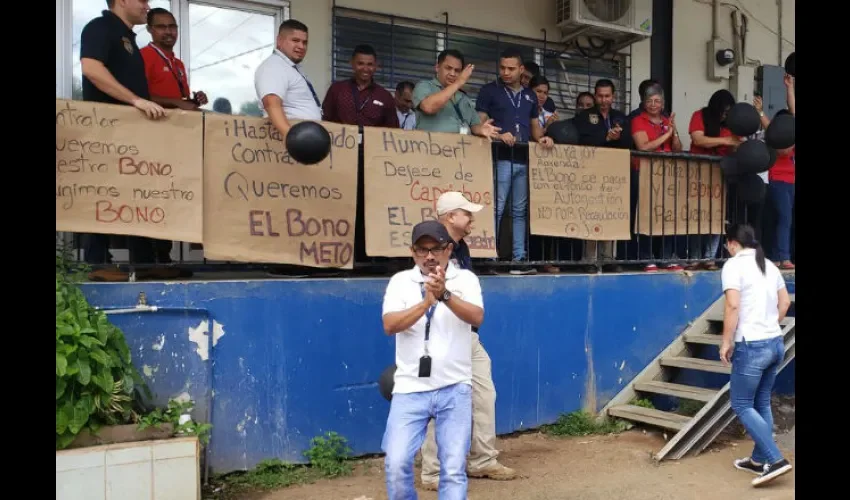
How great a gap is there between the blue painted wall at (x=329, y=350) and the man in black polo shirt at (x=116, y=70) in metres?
0.43

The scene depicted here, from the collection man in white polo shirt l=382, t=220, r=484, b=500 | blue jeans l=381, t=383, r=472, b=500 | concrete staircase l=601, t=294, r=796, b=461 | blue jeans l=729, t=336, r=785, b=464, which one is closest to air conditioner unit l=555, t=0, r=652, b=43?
concrete staircase l=601, t=294, r=796, b=461

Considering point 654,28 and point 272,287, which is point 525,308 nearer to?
point 272,287

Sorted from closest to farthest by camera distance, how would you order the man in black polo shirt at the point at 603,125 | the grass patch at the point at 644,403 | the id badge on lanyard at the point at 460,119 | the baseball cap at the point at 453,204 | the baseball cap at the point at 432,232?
the baseball cap at the point at 432,232 → the baseball cap at the point at 453,204 → the id badge on lanyard at the point at 460,119 → the grass patch at the point at 644,403 → the man in black polo shirt at the point at 603,125

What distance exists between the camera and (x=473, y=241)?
5.74m

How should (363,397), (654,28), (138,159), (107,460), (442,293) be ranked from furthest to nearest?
(654,28) < (363,397) < (138,159) < (107,460) < (442,293)

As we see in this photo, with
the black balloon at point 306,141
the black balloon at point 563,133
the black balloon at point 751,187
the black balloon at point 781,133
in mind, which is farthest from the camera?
the black balloon at point 751,187

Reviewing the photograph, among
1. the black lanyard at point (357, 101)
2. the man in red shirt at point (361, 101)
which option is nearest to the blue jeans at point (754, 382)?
the man in red shirt at point (361, 101)

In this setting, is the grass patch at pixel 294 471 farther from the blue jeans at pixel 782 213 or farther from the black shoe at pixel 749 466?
the blue jeans at pixel 782 213

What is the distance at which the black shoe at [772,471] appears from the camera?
490 cm

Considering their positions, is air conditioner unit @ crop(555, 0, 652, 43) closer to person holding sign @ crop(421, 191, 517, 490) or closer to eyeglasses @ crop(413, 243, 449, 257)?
person holding sign @ crop(421, 191, 517, 490)

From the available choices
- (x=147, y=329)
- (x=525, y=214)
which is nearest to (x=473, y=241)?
(x=525, y=214)

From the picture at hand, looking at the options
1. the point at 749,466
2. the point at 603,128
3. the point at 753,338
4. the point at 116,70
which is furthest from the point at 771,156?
the point at 116,70
